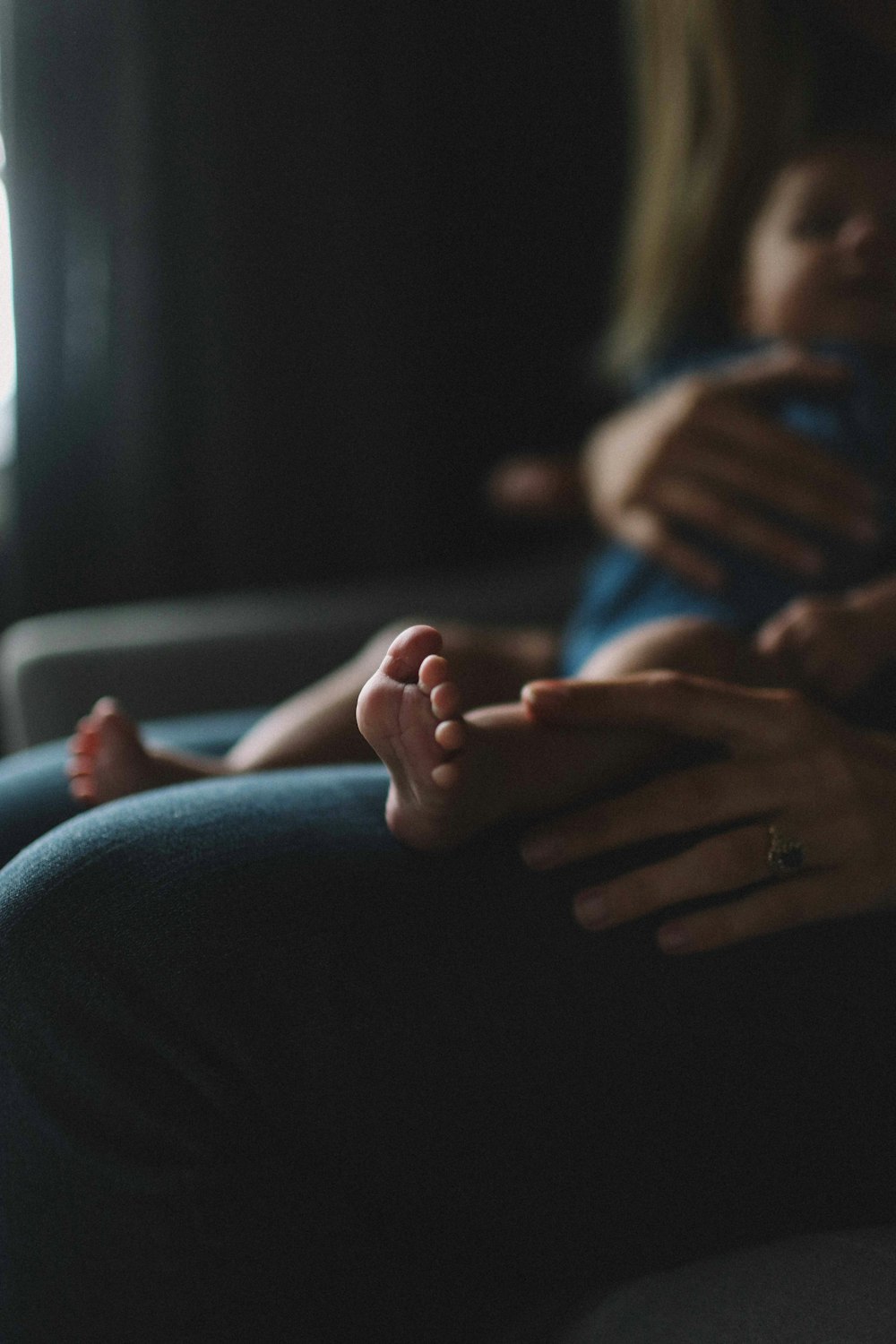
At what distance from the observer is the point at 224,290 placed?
163 centimetres

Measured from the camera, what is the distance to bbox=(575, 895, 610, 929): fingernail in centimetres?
49

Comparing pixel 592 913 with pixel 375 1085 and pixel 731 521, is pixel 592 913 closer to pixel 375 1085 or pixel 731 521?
pixel 375 1085

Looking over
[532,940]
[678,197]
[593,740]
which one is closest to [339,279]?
[678,197]

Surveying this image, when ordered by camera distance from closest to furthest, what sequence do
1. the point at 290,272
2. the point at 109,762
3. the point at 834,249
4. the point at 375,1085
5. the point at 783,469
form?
the point at 375,1085 < the point at 109,762 < the point at 783,469 < the point at 834,249 < the point at 290,272

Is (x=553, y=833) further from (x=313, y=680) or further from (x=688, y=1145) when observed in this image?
(x=313, y=680)

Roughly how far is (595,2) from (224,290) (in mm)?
746

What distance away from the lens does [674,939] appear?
19.3 inches

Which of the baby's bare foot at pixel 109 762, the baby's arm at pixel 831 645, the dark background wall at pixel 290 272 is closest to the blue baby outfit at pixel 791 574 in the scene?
the baby's arm at pixel 831 645

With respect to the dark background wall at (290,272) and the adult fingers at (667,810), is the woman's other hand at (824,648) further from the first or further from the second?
the dark background wall at (290,272)

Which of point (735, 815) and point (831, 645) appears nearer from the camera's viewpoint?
point (735, 815)

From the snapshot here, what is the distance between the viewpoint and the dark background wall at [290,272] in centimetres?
153

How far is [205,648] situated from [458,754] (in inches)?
24.4

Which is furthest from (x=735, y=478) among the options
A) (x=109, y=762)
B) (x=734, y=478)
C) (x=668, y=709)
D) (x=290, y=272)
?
(x=290, y=272)

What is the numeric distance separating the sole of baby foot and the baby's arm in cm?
38
